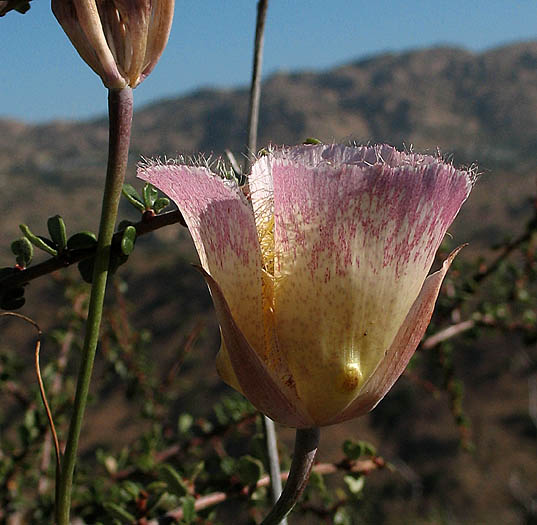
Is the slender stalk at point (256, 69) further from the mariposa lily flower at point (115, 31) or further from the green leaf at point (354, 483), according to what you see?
the green leaf at point (354, 483)

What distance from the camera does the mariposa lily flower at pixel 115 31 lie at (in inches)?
15.1

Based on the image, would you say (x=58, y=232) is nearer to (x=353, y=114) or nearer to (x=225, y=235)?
(x=225, y=235)

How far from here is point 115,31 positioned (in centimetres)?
39

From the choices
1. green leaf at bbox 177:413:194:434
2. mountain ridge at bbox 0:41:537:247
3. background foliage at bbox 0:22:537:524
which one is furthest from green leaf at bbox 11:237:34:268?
mountain ridge at bbox 0:41:537:247

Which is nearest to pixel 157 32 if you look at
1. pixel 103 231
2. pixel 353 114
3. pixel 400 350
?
pixel 103 231

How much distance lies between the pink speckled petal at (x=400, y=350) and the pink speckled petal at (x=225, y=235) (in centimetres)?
8

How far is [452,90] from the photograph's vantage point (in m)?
49.4

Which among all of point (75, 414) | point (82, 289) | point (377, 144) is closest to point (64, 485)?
point (75, 414)

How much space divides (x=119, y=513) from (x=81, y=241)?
36cm

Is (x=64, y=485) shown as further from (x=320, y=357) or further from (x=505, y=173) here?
(x=505, y=173)

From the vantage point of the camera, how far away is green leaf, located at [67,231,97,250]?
0.48 metres

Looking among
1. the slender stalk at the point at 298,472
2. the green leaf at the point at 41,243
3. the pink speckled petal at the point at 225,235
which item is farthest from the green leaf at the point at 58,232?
the slender stalk at the point at 298,472

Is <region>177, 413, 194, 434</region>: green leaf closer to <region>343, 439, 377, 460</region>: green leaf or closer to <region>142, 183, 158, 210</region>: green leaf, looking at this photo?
<region>343, 439, 377, 460</region>: green leaf

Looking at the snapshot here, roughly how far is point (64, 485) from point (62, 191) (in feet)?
104
